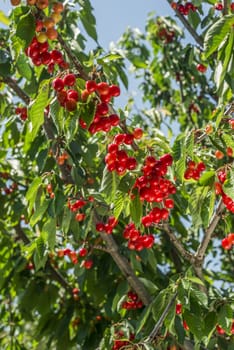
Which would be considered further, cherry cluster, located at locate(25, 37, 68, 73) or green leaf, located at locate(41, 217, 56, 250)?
green leaf, located at locate(41, 217, 56, 250)

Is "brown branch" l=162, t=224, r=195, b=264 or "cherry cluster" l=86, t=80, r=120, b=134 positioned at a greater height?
"cherry cluster" l=86, t=80, r=120, b=134

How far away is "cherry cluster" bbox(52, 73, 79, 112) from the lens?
1962 millimetres

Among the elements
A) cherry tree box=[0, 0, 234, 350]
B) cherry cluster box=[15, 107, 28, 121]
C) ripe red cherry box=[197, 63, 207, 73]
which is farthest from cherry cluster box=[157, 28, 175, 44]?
cherry cluster box=[15, 107, 28, 121]

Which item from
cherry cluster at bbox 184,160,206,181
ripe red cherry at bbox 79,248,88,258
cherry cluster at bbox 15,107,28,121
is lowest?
cherry cluster at bbox 184,160,206,181

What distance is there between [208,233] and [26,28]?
1.46m

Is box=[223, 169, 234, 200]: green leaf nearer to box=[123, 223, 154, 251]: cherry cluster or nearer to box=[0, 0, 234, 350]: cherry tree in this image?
box=[0, 0, 234, 350]: cherry tree

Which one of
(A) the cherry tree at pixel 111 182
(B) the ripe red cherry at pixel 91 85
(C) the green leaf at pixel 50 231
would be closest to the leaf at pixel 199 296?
(A) the cherry tree at pixel 111 182

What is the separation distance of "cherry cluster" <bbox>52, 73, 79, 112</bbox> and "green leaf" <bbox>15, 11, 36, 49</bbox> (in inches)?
7.9

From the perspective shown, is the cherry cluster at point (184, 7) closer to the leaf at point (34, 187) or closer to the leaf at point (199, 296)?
the leaf at point (34, 187)

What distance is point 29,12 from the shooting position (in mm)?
1919

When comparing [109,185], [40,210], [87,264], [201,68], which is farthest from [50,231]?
[201,68]

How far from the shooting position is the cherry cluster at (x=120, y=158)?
2.23 meters

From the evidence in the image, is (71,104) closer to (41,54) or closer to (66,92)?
(66,92)

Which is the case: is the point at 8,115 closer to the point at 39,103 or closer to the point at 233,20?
the point at 39,103
